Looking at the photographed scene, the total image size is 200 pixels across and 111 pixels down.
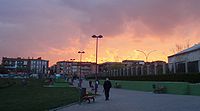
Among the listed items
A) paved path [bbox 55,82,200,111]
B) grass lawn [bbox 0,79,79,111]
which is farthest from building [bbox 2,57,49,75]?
paved path [bbox 55,82,200,111]

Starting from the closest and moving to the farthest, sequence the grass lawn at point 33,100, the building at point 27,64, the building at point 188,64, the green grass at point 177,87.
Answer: the grass lawn at point 33,100, the green grass at point 177,87, the building at point 188,64, the building at point 27,64

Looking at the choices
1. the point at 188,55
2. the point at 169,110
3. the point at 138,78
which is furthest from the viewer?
the point at 138,78

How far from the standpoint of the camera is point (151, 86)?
39875 mm

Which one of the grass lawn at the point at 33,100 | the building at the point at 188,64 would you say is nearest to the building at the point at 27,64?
the building at the point at 188,64

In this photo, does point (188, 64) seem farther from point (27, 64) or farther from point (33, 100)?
point (27, 64)

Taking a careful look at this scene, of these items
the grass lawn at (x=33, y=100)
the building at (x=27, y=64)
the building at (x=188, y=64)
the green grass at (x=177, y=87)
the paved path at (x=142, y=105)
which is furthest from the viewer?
the building at (x=27, y=64)

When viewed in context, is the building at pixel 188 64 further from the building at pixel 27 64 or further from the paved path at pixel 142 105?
the building at pixel 27 64

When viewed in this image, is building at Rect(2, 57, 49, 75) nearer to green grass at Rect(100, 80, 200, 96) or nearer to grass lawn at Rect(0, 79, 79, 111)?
green grass at Rect(100, 80, 200, 96)

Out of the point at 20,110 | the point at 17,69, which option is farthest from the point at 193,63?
the point at 17,69

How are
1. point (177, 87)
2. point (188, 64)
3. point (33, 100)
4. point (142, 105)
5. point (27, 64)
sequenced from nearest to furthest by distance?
point (142, 105) → point (33, 100) → point (177, 87) → point (188, 64) → point (27, 64)

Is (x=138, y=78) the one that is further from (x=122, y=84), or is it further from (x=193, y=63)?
(x=193, y=63)

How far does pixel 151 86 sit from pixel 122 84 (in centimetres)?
1435

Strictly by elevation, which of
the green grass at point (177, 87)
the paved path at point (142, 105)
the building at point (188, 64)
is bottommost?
the paved path at point (142, 105)

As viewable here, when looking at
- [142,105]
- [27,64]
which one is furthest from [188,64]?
[27,64]
